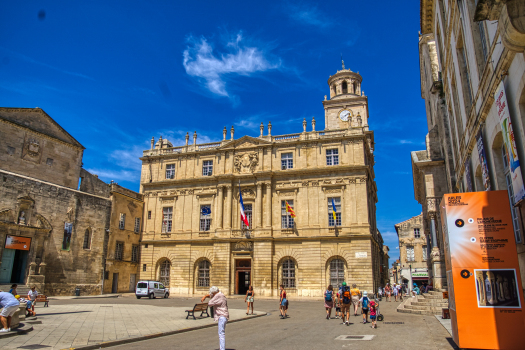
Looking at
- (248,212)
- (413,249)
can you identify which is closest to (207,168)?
(248,212)

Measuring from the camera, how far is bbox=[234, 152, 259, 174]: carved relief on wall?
125 ft

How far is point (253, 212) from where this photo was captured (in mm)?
37062

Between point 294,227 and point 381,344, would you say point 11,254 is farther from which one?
point 381,344

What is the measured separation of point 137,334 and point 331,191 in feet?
85.3

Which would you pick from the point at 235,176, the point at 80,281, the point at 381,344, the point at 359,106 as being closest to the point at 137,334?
the point at 381,344

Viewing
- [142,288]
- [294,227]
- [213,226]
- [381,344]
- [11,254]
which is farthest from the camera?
[213,226]

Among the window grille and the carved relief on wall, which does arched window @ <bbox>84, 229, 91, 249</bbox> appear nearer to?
the window grille

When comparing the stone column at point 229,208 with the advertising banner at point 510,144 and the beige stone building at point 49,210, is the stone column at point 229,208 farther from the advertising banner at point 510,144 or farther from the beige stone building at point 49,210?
the advertising banner at point 510,144

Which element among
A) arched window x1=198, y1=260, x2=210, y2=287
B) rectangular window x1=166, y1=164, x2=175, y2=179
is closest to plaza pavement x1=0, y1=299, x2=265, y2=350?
arched window x1=198, y1=260, x2=210, y2=287

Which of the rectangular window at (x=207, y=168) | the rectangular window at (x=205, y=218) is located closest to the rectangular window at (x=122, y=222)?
the rectangular window at (x=205, y=218)

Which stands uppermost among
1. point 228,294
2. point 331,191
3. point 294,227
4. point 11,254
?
point 331,191

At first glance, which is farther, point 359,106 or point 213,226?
point 359,106

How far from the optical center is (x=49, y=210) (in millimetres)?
30609

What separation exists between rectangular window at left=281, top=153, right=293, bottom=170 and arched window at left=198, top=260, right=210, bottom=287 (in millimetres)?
12197
